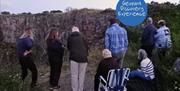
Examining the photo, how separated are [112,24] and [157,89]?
2416mm

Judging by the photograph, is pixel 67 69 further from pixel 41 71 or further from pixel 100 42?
pixel 100 42

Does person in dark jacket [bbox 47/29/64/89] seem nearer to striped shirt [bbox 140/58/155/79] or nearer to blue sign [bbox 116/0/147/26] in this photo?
blue sign [bbox 116/0/147/26]

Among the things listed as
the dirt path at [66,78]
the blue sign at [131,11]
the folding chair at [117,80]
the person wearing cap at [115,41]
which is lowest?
the dirt path at [66,78]

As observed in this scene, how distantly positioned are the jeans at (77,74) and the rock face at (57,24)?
304 inches

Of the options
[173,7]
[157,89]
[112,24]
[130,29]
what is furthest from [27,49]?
[173,7]

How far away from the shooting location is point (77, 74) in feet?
54.6

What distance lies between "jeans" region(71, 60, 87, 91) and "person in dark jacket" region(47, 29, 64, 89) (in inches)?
41.5

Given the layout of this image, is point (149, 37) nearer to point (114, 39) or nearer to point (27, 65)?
point (114, 39)

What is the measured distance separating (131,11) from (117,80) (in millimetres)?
2611

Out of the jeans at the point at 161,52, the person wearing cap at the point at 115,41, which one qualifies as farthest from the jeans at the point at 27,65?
the jeans at the point at 161,52

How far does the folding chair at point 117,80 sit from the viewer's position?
14.3m

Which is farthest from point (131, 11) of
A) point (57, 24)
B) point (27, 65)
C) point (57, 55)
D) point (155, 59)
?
point (57, 24)

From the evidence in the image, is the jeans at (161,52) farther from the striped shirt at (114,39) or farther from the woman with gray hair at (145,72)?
the woman with gray hair at (145,72)

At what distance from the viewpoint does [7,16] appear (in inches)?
1098
